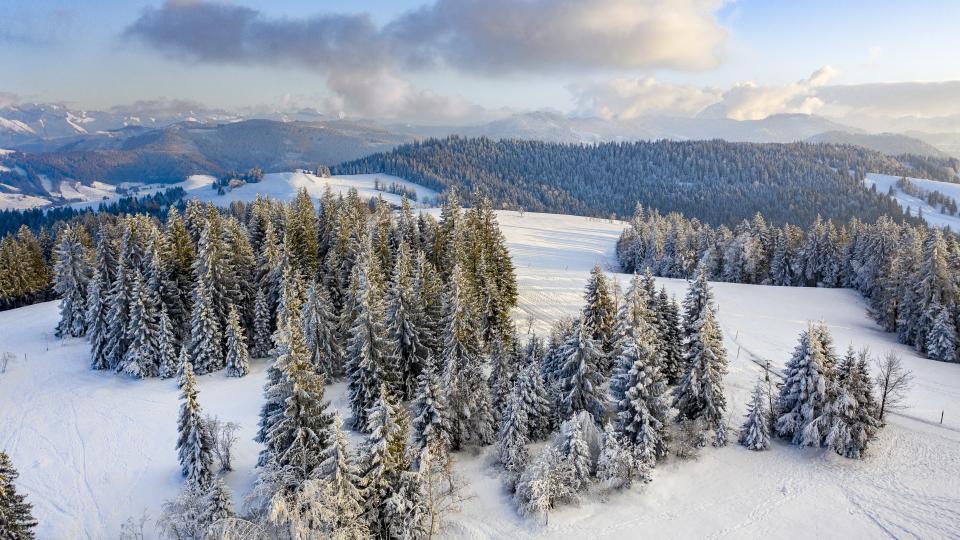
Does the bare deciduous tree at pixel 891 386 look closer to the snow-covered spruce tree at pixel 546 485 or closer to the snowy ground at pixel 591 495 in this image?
the snowy ground at pixel 591 495

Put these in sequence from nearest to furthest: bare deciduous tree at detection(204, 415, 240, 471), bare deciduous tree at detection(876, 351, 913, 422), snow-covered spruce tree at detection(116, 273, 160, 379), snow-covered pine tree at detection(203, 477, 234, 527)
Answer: snow-covered pine tree at detection(203, 477, 234, 527) → bare deciduous tree at detection(204, 415, 240, 471) → bare deciduous tree at detection(876, 351, 913, 422) → snow-covered spruce tree at detection(116, 273, 160, 379)

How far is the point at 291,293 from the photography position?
45.3 metres

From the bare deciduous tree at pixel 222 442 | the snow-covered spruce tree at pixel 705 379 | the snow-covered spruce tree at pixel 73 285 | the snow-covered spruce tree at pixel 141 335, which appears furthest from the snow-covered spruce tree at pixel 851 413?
the snow-covered spruce tree at pixel 73 285

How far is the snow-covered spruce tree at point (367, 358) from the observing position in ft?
123

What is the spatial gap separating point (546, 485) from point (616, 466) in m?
5.07

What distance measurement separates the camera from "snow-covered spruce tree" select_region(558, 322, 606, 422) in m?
34.7

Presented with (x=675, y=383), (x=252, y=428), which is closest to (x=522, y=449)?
(x=675, y=383)

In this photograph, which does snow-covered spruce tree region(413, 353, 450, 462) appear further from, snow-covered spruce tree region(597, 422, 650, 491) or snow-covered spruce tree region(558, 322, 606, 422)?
snow-covered spruce tree region(597, 422, 650, 491)

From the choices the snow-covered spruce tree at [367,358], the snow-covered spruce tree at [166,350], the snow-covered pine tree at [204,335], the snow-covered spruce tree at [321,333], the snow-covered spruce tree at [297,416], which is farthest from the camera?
the snow-covered spruce tree at [166,350]

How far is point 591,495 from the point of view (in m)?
31.4

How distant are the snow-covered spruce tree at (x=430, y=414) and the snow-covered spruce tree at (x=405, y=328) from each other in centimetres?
701

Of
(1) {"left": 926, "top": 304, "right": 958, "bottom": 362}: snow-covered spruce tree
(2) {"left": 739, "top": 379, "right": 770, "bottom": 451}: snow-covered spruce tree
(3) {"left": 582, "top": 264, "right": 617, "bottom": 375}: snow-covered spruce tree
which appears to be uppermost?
(3) {"left": 582, "top": 264, "right": 617, "bottom": 375}: snow-covered spruce tree

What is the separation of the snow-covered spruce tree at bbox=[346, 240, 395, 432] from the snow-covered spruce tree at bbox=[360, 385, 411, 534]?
11471 mm

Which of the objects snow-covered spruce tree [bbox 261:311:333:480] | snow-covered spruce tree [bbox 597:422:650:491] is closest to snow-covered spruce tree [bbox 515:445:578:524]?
snow-covered spruce tree [bbox 597:422:650:491]
